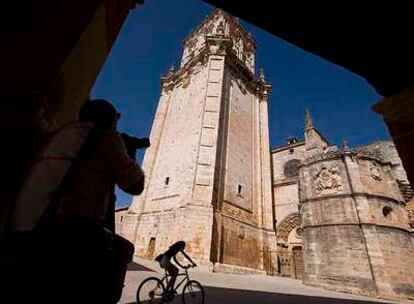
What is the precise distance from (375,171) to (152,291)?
16818 millimetres

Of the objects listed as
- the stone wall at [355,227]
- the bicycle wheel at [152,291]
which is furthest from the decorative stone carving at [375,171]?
the bicycle wheel at [152,291]

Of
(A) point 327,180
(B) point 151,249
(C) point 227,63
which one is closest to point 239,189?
(A) point 327,180

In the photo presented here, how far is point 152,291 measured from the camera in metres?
5.63

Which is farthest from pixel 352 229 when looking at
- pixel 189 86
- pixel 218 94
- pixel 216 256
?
pixel 189 86

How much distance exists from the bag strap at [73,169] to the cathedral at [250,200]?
45.9 ft

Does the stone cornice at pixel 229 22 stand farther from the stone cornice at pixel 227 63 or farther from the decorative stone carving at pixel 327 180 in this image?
the decorative stone carving at pixel 327 180

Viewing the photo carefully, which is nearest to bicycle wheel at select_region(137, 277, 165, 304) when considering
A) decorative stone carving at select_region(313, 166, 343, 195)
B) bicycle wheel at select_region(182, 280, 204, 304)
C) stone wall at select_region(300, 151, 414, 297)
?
bicycle wheel at select_region(182, 280, 204, 304)

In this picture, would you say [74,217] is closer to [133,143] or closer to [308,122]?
[133,143]

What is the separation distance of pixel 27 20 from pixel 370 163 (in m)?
19.8

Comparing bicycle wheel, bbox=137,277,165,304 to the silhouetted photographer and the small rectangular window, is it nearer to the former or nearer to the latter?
the silhouetted photographer

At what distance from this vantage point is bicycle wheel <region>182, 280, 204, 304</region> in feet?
19.3

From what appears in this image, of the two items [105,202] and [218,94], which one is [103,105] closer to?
[105,202]

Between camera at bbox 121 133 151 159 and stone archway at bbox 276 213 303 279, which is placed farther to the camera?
stone archway at bbox 276 213 303 279

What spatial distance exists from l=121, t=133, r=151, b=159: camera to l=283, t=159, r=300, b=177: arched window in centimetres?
2493
